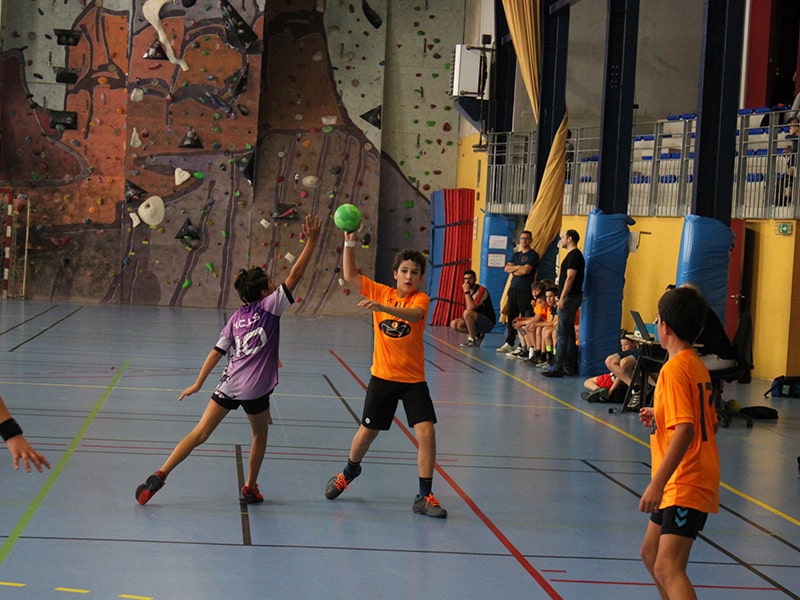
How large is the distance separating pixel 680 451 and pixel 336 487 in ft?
10.5

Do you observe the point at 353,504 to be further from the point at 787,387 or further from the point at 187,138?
the point at 187,138

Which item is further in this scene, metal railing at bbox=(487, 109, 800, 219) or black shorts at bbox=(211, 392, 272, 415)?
metal railing at bbox=(487, 109, 800, 219)

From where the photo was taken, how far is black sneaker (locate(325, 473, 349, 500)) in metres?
6.57

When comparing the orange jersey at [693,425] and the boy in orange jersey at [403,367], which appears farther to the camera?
the boy in orange jersey at [403,367]

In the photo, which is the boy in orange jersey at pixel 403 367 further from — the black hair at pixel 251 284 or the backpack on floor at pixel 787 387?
the backpack on floor at pixel 787 387

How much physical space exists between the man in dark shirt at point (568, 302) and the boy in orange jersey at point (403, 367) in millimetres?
7143

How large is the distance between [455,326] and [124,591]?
16.0 metres

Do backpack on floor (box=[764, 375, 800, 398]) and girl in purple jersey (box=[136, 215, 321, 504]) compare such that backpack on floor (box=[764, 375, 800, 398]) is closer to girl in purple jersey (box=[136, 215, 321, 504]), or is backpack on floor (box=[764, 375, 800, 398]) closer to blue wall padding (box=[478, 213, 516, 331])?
blue wall padding (box=[478, 213, 516, 331])

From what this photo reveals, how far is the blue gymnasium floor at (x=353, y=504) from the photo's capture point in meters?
5.01

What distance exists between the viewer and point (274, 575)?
16.3 ft

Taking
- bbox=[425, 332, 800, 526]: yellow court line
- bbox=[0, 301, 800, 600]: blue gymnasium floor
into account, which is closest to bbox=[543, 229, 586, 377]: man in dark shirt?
bbox=[425, 332, 800, 526]: yellow court line

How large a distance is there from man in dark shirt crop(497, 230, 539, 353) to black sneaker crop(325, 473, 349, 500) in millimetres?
10512

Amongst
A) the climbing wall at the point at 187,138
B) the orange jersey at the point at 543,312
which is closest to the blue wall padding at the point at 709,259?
the orange jersey at the point at 543,312

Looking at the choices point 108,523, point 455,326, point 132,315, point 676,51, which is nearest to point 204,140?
point 132,315
